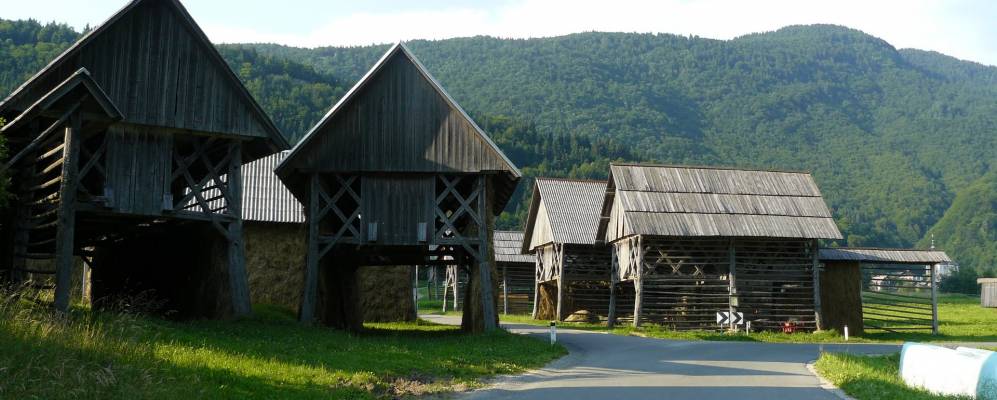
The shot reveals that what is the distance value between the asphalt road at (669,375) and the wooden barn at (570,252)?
19108mm

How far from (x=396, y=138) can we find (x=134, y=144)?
23.4ft

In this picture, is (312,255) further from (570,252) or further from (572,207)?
(572,207)

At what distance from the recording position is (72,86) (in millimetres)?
19906

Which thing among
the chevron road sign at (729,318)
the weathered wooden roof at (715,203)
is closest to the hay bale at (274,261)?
the weathered wooden roof at (715,203)

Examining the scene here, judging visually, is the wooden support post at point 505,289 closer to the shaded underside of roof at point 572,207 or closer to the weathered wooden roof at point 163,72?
the shaded underside of roof at point 572,207

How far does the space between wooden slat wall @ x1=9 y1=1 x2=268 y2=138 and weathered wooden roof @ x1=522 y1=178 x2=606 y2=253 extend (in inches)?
1027

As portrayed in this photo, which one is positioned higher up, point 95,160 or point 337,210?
point 95,160

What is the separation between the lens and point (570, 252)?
50031 mm

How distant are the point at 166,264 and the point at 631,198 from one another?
18.9 m

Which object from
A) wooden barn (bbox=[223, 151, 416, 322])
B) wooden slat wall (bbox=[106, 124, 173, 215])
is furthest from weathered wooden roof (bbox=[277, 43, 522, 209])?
wooden barn (bbox=[223, 151, 416, 322])

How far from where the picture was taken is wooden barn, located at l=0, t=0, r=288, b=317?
20.8 metres

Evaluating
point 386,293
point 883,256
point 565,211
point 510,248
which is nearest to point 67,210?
point 386,293

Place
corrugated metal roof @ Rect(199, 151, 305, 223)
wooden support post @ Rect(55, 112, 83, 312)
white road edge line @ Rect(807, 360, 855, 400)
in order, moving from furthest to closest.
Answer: corrugated metal roof @ Rect(199, 151, 305, 223) < wooden support post @ Rect(55, 112, 83, 312) < white road edge line @ Rect(807, 360, 855, 400)

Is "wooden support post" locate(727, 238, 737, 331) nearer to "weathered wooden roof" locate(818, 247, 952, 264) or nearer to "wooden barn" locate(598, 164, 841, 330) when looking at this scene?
"wooden barn" locate(598, 164, 841, 330)
